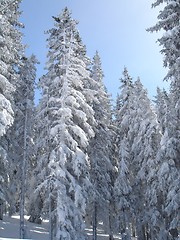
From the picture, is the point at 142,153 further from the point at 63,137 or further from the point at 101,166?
the point at 63,137

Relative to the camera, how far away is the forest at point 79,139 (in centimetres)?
2266

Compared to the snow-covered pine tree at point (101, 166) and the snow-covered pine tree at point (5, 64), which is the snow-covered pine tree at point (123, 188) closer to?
the snow-covered pine tree at point (101, 166)

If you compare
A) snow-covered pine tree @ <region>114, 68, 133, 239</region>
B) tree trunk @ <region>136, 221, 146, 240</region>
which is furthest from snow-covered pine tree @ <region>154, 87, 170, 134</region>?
tree trunk @ <region>136, 221, 146, 240</region>

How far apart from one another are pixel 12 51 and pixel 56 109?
579cm

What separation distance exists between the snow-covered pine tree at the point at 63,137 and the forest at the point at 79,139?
0.07m

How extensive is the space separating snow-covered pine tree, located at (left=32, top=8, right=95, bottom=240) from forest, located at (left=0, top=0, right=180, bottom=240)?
0.07 meters

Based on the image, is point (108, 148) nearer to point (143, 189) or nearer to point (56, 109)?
point (143, 189)

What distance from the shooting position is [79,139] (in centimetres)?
2597

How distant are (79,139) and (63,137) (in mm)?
2111

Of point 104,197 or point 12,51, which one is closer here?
point 12,51

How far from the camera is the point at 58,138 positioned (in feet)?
79.3

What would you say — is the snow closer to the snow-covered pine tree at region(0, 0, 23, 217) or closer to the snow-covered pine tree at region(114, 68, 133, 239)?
the snow-covered pine tree at region(0, 0, 23, 217)

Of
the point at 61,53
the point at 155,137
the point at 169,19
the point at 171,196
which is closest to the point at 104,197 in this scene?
the point at 155,137

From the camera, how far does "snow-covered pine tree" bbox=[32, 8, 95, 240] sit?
2270 centimetres
